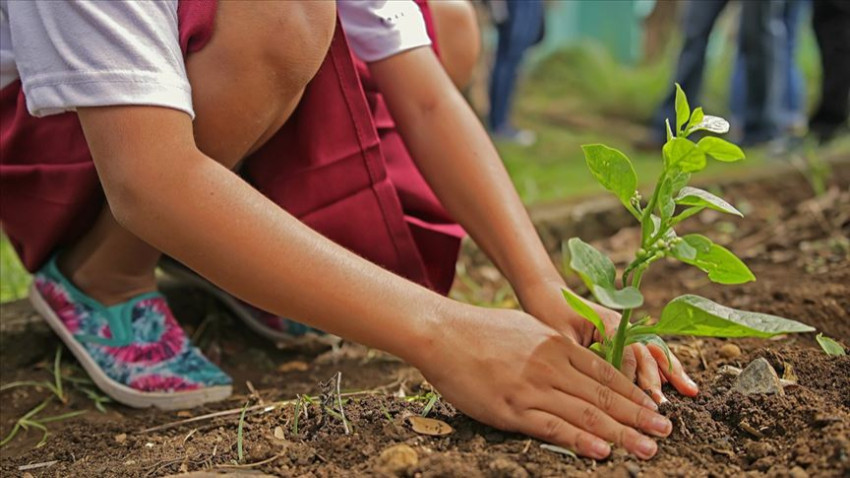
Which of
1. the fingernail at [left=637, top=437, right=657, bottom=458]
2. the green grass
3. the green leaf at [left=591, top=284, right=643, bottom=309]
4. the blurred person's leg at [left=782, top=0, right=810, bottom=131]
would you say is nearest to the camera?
the green leaf at [left=591, top=284, right=643, bottom=309]

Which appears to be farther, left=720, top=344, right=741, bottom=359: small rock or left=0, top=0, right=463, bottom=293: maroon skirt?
left=0, top=0, right=463, bottom=293: maroon skirt

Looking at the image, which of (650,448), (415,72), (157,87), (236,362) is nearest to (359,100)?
(415,72)

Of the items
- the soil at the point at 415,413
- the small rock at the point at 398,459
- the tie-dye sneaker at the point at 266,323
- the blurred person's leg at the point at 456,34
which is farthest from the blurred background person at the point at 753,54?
the small rock at the point at 398,459

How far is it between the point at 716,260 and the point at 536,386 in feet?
0.90

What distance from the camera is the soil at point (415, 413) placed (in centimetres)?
116

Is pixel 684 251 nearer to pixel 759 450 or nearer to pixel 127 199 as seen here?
pixel 759 450

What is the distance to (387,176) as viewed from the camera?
1744mm

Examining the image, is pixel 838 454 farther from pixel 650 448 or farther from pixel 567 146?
pixel 567 146

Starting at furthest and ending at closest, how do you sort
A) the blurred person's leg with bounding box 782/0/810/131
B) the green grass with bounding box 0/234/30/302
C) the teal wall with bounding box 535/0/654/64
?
the teal wall with bounding box 535/0/654/64 → the blurred person's leg with bounding box 782/0/810/131 → the green grass with bounding box 0/234/30/302

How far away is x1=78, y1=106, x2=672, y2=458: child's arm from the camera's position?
119cm

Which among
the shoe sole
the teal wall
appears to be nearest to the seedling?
the shoe sole

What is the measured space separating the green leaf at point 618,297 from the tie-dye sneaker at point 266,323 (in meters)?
1.00

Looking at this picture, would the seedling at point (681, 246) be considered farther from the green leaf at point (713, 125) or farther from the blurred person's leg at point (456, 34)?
the blurred person's leg at point (456, 34)

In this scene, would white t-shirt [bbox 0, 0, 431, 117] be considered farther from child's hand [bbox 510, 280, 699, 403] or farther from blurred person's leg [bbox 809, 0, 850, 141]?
blurred person's leg [bbox 809, 0, 850, 141]
